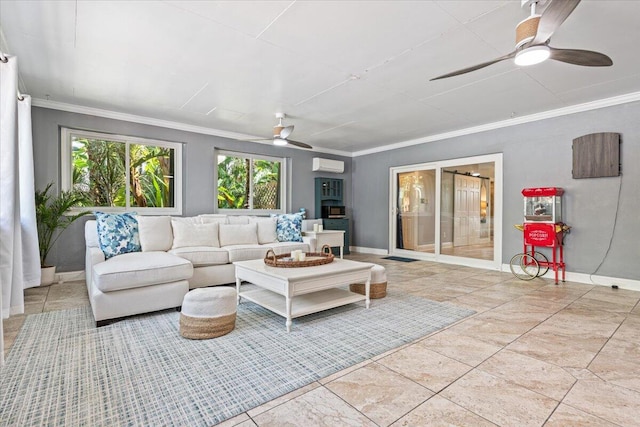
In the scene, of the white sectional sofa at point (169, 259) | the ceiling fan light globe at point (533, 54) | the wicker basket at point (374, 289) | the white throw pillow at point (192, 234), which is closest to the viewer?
the ceiling fan light globe at point (533, 54)

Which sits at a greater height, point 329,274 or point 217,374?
point 329,274

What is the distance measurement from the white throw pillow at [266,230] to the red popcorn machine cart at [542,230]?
3.82m

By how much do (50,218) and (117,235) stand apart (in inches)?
45.3

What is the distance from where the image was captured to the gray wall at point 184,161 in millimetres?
4174

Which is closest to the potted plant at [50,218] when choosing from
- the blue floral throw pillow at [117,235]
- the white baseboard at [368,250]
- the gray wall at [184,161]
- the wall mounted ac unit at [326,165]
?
the gray wall at [184,161]

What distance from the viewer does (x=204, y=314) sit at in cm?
243

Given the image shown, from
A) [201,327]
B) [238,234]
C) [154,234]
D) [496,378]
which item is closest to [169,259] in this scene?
[154,234]

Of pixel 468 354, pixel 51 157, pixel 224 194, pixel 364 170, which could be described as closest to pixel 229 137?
pixel 224 194

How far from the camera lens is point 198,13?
2.28 metres

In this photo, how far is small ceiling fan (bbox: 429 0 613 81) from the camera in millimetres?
1772

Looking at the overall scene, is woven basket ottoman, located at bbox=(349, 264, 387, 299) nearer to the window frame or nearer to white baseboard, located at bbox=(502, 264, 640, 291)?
white baseboard, located at bbox=(502, 264, 640, 291)

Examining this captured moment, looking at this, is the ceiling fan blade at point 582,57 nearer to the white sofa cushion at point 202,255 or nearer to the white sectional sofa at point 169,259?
the white sectional sofa at point 169,259

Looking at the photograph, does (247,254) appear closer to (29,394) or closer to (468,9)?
(29,394)

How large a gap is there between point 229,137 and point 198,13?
3.53m
